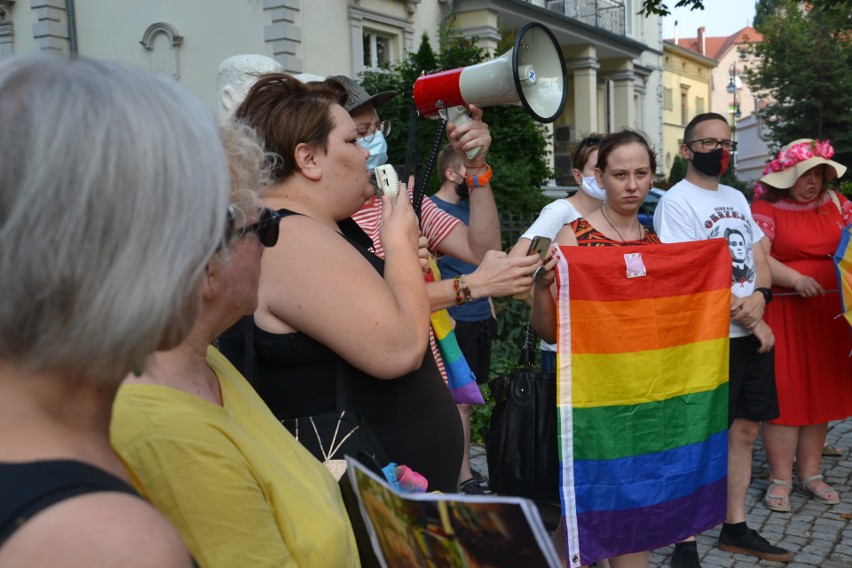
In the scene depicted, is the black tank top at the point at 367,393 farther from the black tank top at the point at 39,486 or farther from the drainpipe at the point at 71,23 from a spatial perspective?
the drainpipe at the point at 71,23

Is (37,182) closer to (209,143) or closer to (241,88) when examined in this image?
(209,143)

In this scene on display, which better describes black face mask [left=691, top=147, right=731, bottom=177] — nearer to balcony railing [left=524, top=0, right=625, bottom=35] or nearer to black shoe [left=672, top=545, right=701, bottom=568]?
black shoe [left=672, top=545, right=701, bottom=568]

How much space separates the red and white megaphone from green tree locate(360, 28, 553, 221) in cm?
791

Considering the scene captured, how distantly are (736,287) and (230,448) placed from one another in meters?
3.28

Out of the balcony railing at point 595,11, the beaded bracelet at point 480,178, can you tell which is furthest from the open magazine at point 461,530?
the balcony railing at point 595,11

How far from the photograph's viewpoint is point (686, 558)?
12.7 feet

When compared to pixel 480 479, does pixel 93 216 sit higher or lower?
higher

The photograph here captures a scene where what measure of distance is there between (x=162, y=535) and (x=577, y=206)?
374 centimetres

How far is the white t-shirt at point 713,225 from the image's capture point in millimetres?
4062

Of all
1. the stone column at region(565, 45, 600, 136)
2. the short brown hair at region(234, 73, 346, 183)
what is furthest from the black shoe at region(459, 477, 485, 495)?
the stone column at region(565, 45, 600, 136)

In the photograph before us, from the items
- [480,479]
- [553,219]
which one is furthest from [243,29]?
[553,219]

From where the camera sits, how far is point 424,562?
1.24 meters

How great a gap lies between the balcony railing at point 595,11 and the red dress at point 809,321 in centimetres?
1919

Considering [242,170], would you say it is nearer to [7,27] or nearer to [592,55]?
[7,27]
